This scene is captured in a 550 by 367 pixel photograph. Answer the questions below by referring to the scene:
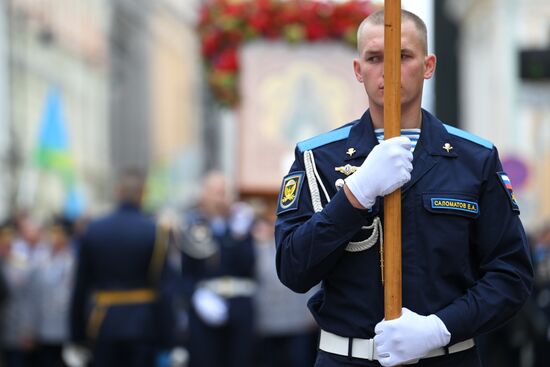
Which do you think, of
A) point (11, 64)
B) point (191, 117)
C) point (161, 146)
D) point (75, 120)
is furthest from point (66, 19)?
point (191, 117)

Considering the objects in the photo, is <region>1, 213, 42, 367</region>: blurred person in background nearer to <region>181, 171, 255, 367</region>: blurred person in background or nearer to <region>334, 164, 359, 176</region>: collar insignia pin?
<region>181, 171, 255, 367</region>: blurred person in background

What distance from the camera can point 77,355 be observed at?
11.8 m

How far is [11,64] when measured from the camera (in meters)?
45.3

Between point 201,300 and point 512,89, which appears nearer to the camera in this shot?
point 201,300

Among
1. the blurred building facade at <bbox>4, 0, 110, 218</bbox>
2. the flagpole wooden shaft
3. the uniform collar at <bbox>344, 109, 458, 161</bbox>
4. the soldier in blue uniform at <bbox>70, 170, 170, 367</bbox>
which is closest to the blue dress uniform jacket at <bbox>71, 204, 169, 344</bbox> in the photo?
the soldier in blue uniform at <bbox>70, 170, 170, 367</bbox>

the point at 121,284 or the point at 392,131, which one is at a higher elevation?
the point at 392,131

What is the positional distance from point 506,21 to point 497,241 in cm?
2791

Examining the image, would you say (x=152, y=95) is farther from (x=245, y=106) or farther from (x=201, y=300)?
(x=201, y=300)

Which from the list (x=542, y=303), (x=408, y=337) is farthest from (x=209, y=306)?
(x=408, y=337)

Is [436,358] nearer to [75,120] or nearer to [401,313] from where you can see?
[401,313]

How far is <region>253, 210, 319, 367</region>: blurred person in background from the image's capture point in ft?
44.7

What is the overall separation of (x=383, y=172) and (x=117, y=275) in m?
6.99

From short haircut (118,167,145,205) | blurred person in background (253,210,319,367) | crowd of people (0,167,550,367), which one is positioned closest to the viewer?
short haircut (118,167,145,205)

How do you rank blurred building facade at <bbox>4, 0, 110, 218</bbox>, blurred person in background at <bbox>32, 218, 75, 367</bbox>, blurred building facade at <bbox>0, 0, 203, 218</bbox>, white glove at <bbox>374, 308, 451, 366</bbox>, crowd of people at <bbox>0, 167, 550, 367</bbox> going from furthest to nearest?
1. blurred building facade at <bbox>4, 0, 110, 218</bbox>
2. blurred building facade at <bbox>0, 0, 203, 218</bbox>
3. blurred person in background at <bbox>32, 218, 75, 367</bbox>
4. crowd of people at <bbox>0, 167, 550, 367</bbox>
5. white glove at <bbox>374, 308, 451, 366</bbox>
